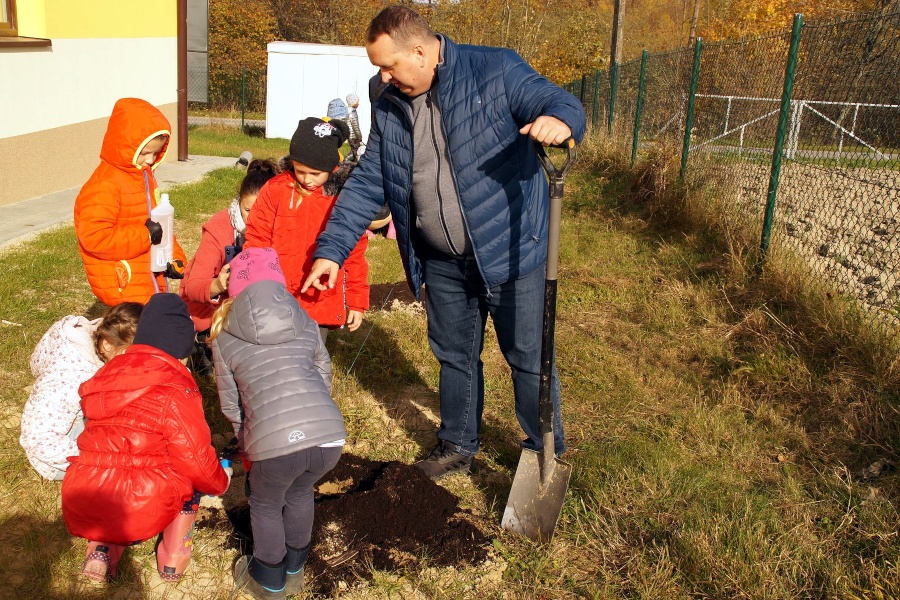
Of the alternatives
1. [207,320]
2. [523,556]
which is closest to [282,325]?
[523,556]

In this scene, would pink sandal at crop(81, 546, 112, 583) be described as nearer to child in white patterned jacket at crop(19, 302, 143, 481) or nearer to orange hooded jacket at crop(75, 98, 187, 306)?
child in white patterned jacket at crop(19, 302, 143, 481)

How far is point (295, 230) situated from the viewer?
348 cm

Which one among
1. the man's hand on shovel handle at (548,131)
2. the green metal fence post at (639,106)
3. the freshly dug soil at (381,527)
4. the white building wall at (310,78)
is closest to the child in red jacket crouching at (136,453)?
the freshly dug soil at (381,527)

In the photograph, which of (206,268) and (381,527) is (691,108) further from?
(381,527)

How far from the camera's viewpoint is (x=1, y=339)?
15.8ft

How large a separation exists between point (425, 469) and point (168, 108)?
11.0m

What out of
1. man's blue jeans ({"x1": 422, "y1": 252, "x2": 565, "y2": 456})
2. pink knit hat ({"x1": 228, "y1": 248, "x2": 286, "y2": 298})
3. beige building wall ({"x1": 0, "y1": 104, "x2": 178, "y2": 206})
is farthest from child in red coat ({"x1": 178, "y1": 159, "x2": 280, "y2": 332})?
beige building wall ({"x1": 0, "y1": 104, "x2": 178, "y2": 206})

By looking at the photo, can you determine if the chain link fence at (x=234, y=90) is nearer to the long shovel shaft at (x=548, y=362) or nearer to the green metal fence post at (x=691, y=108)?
the green metal fence post at (x=691, y=108)

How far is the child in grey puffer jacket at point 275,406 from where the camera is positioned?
2.43 m

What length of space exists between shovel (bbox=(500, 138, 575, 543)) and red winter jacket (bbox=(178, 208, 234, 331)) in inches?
71.8

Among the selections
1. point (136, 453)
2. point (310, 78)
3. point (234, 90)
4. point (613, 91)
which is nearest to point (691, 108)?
point (613, 91)

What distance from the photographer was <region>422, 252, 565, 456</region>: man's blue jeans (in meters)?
3.15

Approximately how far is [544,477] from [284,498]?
1.09 metres

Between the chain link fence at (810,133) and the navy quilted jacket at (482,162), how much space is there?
2.45 m
